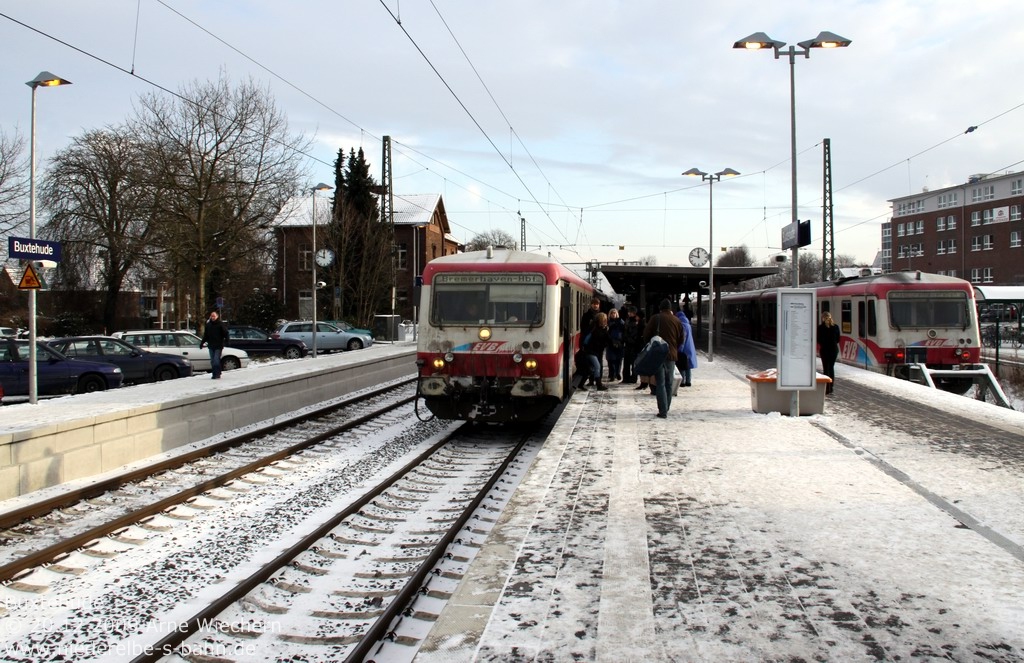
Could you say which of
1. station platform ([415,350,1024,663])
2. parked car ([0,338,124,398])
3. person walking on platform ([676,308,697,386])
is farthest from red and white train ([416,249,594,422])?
parked car ([0,338,124,398])

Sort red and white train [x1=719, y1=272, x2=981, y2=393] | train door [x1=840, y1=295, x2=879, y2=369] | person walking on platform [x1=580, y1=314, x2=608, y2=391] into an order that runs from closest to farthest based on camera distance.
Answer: person walking on platform [x1=580, y1=314, x2=608, y2=391] < red and white train [x1=719, y1=272, x2=981, y2=393] < train door [x1=840, y1=295, x2=879, y2=369]

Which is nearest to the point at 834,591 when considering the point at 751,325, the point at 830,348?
the point at 830,348

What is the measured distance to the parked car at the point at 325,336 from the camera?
31703 mm

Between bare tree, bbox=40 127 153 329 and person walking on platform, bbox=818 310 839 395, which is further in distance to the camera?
bare tree, bbox=40 127 153 329

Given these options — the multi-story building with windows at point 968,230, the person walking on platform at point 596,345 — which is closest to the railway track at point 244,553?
the person walking on platform at point 596,345

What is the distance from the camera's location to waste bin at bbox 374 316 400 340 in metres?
39.1

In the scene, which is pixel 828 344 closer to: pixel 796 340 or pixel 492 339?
pixel 796 340

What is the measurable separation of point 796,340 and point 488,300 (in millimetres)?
4454

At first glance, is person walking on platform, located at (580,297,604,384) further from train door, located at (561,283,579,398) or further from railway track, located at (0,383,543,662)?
railway track, located at (0,383,543,662)

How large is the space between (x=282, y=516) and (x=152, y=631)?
2707 millimetres

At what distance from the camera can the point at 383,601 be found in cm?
512

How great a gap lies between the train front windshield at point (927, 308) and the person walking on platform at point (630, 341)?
7.55 meters

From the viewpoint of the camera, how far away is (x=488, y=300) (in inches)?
445

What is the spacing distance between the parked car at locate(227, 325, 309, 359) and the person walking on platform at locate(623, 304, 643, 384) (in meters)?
17.4
